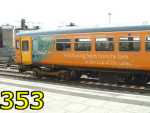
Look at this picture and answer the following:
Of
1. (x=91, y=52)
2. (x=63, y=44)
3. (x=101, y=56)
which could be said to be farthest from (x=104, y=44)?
(x=63, y=44)

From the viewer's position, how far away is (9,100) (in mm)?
10312

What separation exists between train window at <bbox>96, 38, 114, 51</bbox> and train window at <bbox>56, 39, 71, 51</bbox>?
1754 millimetres

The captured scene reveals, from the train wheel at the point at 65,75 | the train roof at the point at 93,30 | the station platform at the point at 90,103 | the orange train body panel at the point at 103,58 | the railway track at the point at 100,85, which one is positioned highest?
the train roof at the point at 93,30

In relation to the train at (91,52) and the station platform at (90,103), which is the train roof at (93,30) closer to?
the train at (91,52)

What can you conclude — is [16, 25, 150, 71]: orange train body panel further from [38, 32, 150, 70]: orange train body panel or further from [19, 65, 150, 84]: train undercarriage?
[19, 65, 150, 84]: train undercarriage

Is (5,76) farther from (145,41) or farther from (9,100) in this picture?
(145,41)

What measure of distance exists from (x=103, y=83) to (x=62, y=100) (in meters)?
4.96

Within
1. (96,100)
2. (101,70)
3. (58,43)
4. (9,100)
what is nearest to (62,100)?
(96,100)

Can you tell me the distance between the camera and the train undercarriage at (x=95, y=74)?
13.6 meters

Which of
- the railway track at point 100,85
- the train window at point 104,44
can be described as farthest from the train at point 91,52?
the railway track at point 100,85

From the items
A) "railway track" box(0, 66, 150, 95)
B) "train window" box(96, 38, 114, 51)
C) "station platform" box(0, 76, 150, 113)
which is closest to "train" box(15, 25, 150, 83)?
"train window" box(96, 38, 114, 51)

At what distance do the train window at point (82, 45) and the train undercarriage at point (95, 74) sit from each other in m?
1.08

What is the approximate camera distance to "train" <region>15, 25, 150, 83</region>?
13.0 m

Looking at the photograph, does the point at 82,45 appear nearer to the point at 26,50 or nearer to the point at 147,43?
the point at 147,43
